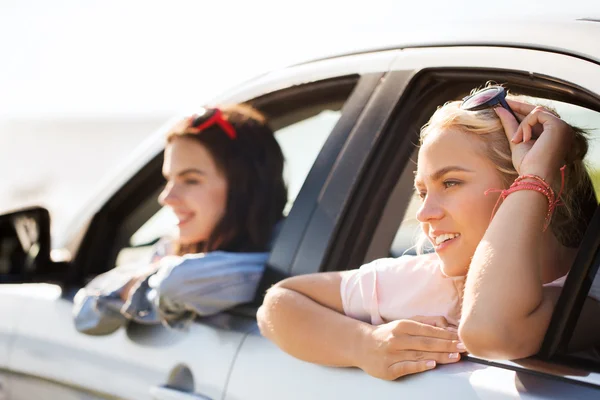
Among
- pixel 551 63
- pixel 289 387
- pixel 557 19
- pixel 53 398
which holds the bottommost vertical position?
pixel 53 398

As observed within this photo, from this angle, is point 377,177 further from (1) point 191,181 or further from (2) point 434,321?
(1) point 191,181

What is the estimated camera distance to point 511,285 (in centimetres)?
166

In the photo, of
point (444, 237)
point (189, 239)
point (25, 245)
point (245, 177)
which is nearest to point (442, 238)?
point (444, 237)

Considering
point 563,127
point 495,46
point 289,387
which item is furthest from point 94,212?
point 563,127

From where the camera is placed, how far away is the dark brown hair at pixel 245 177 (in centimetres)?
288

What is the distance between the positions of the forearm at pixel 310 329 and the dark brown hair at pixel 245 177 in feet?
2.11

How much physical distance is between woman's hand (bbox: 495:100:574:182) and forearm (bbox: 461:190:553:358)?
63mm

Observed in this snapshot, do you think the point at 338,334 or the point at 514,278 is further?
the point at 338,334

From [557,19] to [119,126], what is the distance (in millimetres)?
26748

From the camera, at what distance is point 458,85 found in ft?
7.28

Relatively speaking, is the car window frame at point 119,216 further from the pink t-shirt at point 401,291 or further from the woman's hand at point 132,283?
the pink t-shirt at point 401,291

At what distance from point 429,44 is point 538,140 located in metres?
0.53

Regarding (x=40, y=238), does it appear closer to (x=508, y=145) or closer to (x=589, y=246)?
(x=508, y=145)

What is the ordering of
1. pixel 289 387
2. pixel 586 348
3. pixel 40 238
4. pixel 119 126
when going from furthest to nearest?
pixel 119 126, pixel 40 238, pixel 289 387, pixel 586 348
